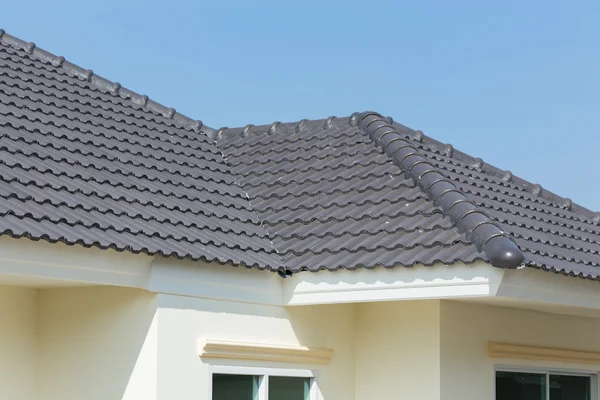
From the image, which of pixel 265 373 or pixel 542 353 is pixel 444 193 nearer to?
pixel 265 373

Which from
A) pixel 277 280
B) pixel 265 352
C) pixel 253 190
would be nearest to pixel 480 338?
pixel 277 280

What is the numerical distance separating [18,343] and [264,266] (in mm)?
2222

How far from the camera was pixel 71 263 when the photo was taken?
7.62 metres

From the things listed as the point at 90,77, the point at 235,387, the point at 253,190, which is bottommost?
the point at 235,387

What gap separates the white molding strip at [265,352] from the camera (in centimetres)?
875

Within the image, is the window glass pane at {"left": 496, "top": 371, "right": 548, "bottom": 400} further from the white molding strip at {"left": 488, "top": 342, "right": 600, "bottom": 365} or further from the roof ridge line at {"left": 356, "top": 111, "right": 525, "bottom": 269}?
the roof ridge line at {"left": 356, "top": 111, "right": 525, "bottom": 269}

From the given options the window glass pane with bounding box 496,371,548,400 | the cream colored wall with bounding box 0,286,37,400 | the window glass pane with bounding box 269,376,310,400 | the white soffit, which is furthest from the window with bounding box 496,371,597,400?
the cream colored wall with bounding box 0,286,37,400

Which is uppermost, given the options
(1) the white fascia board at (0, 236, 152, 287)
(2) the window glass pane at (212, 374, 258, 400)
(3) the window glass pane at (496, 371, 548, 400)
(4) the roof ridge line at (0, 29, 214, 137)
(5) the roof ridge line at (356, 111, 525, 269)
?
(4) the roof ridge line at (0, 29, 214, 137)

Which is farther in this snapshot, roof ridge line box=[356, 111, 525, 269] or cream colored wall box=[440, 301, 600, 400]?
cream colored wall box=[440, 301, 600, 400]

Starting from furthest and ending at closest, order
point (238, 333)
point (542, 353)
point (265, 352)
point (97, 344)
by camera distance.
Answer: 1. point (542, 353)
2. point (265, 352)
3. point (238, 333)
4. point (97, 344)

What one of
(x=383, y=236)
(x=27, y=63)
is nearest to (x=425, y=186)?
(x=383, y=236)

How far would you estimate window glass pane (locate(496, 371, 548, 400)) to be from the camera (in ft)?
34.5

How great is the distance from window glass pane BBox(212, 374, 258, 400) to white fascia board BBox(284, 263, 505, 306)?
81cm

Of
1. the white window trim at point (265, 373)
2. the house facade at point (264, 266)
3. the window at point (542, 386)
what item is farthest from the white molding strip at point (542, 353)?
the white window trim at point (265, 373)
